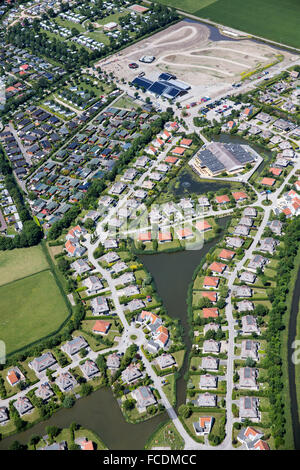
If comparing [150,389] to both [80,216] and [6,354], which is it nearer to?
[6,354]

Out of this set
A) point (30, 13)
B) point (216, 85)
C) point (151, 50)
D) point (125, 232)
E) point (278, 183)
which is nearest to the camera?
point (125, 232)

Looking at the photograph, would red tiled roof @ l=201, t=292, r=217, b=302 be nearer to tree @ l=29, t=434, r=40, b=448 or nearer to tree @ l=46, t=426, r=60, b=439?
tree @ l=46, t=426, r=60, b=439

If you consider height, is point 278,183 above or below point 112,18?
below

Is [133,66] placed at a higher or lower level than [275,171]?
higher

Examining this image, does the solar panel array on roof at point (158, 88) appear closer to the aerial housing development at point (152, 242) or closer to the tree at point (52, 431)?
the aerial housing development at point (152, 242)

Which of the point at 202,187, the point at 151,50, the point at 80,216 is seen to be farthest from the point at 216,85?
the point at 80,216

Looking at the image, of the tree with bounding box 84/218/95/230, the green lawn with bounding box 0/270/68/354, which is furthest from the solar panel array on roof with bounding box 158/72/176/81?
the green lawn with bounding box 0/270/68/354

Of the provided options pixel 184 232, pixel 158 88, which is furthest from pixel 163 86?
pixel 184 232
